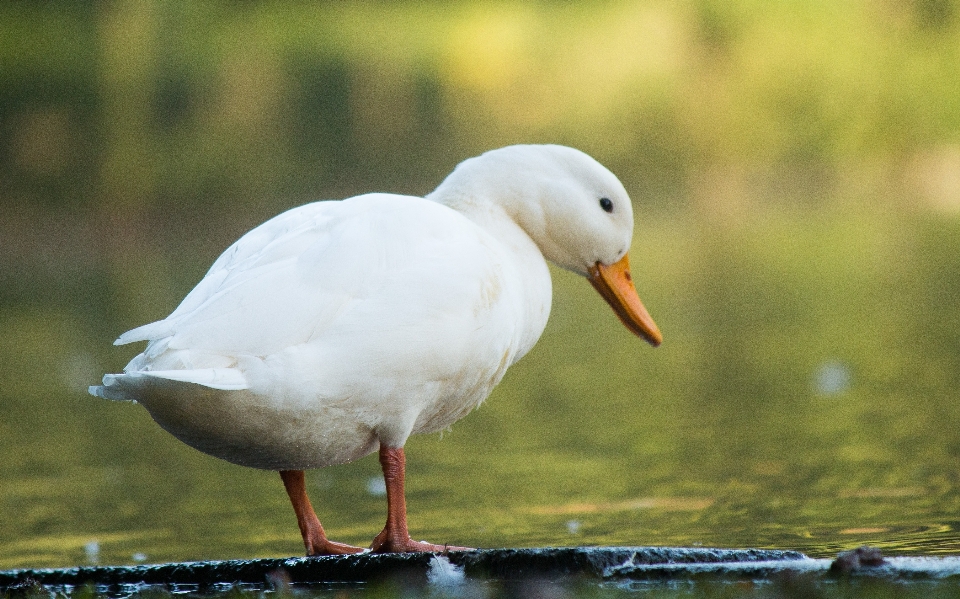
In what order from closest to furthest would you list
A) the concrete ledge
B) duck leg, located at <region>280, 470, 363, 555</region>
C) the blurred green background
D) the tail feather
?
the concrete ledge
the tail feather
duck leg, located at <region>280, 470, 363, 555</region>
the blurred green background

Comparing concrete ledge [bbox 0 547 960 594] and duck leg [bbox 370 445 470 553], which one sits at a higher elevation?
duck leg [bbox 370 445 470 553]

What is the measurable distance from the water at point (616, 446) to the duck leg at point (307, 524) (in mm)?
709

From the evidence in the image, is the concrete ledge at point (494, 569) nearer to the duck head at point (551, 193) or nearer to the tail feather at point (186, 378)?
Result: the tail feather at point (186, 378)

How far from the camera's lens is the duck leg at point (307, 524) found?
11.7ft

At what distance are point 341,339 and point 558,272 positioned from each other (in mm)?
11361

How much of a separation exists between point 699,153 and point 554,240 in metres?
18.1

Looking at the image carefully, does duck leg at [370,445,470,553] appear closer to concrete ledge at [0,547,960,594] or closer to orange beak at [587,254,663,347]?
concrete ledge at [0,547,960,594]

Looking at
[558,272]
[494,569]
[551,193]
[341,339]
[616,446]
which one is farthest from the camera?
[558,272]

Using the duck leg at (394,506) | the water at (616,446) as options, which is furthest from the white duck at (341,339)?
the water at (616,446)

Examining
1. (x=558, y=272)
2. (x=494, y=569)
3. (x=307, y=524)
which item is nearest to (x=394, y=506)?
(x=307, y=524)

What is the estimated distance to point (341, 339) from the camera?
2.99m

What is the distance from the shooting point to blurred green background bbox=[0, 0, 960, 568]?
4.85m

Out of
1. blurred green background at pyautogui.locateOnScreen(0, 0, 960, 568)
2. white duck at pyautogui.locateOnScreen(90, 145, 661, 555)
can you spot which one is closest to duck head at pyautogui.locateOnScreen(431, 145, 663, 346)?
white duck at pyautogui.locateOnScreen(90, 145, 661, 555)

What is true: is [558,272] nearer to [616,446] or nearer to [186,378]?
[616,446]
